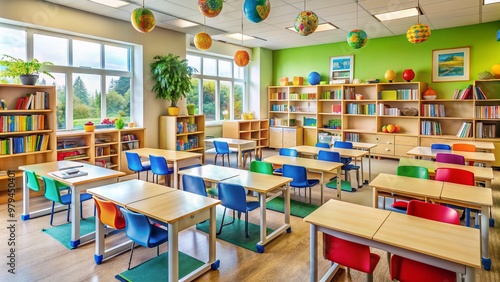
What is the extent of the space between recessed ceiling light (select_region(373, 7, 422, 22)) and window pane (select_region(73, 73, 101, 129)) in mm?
6270

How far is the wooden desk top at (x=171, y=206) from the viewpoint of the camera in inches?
101

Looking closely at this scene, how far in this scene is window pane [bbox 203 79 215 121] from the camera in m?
9.65

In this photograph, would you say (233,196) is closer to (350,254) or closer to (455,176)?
(350,254)

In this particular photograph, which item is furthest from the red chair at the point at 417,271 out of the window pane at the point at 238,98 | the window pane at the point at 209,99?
the window pane at the point at 238,98

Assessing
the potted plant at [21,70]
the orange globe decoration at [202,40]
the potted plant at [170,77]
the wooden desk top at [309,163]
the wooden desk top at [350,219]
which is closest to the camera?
the wooden desk top at [350,219]

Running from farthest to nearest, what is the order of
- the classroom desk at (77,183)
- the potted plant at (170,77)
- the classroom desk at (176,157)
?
the potted plant at (170,77) < the classroom desk at (176,157) < the classroom desk at (77,183)

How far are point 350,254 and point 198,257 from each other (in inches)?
63.7

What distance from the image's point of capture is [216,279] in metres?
2.85

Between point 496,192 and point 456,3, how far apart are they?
11.7 ft

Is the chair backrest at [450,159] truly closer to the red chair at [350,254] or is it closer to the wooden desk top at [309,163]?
the wooden desk top at [309,163]

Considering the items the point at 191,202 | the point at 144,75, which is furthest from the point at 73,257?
the point at 144,75

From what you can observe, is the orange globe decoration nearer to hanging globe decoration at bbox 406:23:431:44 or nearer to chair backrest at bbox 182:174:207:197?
chair backrest at bbox 182:174:207:197

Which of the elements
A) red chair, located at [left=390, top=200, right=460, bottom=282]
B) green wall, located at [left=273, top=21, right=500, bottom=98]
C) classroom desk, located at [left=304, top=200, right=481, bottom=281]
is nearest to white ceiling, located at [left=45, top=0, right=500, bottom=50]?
green wall, located at [left=273, top=21, right=500, bottom=98]

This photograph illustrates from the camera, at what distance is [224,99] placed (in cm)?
1031
